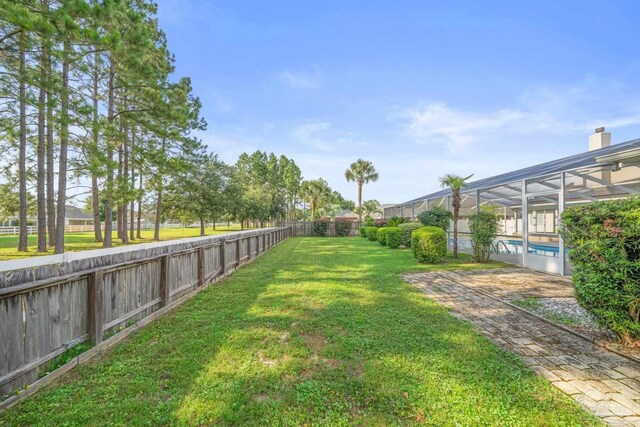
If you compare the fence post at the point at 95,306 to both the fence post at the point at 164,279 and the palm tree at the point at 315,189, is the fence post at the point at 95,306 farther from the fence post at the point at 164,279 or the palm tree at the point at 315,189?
the palm tree at the point at 315,189

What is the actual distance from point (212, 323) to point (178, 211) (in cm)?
2330

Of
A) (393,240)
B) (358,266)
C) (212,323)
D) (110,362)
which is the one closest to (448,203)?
(393,240)

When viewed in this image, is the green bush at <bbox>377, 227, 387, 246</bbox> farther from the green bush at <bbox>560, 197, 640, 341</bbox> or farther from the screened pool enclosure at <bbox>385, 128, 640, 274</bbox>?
the green bush at <bbox>560, 197, 640, 341</bbox>

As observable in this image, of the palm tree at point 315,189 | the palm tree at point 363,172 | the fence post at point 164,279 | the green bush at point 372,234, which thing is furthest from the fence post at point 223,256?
the palm tree at point 315,189

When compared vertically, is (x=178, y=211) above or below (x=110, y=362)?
above

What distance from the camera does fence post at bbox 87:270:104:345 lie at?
296cm

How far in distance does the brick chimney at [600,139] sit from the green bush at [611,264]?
14753 mm

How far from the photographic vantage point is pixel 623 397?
88.2 inches

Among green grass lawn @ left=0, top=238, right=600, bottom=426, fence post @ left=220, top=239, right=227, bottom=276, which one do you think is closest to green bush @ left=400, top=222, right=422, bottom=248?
fence post @ left=220, top=239, right=227, bottom=276

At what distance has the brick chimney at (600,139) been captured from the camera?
13508 millimetres

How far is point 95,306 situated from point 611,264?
539 cm

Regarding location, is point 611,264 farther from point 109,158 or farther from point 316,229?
point 316,229

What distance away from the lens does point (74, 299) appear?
9.17 feet

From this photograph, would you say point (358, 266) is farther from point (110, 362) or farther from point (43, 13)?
point (43, 13)
